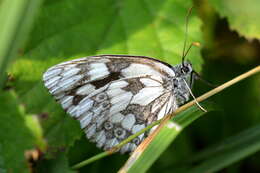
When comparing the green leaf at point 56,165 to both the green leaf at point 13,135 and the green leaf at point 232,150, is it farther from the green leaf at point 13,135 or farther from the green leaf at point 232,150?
the green leaf at point 232,150

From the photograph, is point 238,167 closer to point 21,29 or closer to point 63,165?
point 63,165

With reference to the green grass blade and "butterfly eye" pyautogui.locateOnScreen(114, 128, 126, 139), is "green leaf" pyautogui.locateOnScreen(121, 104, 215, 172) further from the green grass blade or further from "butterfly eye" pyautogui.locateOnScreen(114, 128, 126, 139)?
the green grass blade

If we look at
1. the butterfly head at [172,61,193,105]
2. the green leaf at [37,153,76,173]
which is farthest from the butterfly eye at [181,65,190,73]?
the green leaf at [37,153,76,173]

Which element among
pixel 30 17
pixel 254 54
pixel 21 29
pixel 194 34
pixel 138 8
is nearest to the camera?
pixel 21 29

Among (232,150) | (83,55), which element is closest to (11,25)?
(83,55)

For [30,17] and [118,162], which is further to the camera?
[118,162]

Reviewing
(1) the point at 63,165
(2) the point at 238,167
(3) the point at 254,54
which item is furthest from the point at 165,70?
(3) the point at 254,54

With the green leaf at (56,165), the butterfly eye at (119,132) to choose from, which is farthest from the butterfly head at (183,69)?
the green leaf at (56,165)
